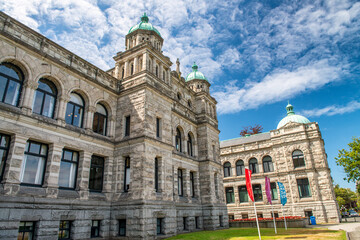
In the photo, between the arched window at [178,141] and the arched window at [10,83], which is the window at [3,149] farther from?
the arched window at [178,141]

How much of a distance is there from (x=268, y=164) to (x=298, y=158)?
457 centimetres

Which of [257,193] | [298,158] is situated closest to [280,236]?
[298,158]

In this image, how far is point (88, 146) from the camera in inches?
679

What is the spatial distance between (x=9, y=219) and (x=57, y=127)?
5515mm

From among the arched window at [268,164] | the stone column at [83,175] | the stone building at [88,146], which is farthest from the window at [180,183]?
the arched window at [268,164]

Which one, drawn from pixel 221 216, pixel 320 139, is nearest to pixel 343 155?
pixel 320 139

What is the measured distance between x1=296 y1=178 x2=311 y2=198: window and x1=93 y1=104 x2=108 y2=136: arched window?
92.5 ft

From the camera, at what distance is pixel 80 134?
16719 mm

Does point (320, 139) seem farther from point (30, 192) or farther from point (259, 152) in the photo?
point (30, 192)

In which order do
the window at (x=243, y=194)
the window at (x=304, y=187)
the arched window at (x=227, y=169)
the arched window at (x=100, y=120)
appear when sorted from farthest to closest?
the arched window at (x=227, y=169) → the window at (x=243, y=194) → the window at (x=304, y=187) → the arched window at (x=100, y=120)

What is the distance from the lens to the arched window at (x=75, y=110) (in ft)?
55.8

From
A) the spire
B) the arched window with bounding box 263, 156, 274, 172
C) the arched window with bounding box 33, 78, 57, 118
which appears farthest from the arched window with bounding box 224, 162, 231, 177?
the arched window with bounding box 33, 78, 57, 118

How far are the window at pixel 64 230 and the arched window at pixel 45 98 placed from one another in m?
6.59

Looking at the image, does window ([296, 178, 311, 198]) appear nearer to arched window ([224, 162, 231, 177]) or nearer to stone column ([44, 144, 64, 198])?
arched window ([224, 162, 231, 177])
